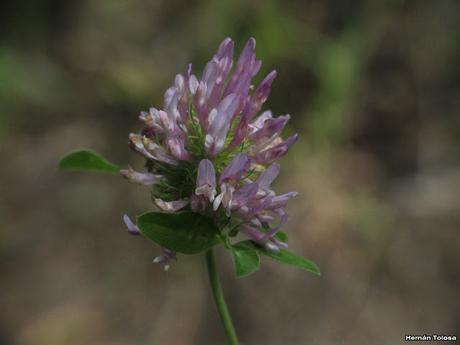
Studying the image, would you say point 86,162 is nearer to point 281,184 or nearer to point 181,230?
point 181,230

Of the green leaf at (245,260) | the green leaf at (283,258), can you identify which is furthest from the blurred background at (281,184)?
the green leaf at (245,260)

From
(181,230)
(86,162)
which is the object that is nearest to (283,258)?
(181,230)

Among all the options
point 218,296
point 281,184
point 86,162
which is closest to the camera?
point 218,296

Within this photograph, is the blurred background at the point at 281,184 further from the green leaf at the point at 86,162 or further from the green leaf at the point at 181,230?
the green leaf at the point at 181,230

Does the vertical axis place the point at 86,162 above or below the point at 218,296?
above

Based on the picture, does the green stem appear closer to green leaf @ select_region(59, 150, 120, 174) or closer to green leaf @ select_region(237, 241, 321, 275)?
green leaf @ select_region(237, 241, 321, 275)

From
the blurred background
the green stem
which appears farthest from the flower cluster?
the blurred background

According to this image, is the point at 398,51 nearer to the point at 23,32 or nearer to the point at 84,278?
the point at 84,278
